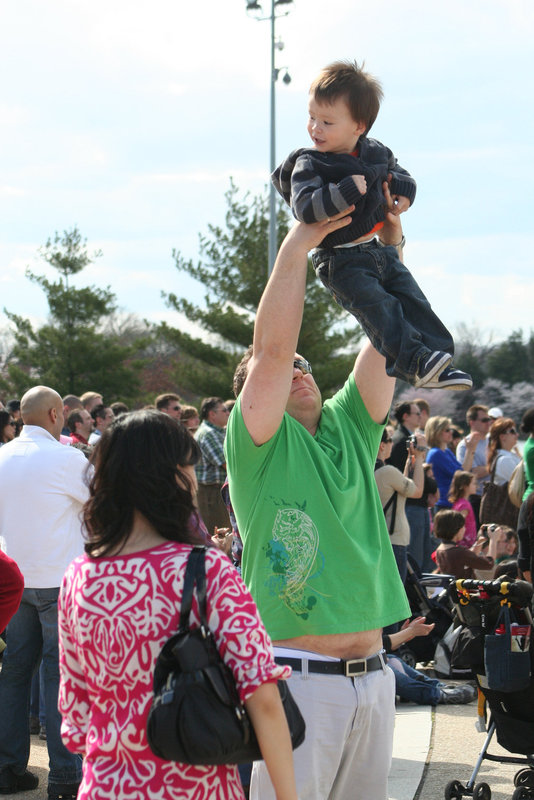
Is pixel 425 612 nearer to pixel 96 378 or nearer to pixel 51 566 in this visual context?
pixel 51 566

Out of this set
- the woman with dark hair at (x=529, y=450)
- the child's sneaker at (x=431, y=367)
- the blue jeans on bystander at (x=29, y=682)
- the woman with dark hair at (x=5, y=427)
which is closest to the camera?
the child's sneaker at (x=431, y=367)

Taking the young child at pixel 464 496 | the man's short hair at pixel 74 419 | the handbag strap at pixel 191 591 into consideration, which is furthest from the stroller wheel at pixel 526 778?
the young child at pixel 464 496

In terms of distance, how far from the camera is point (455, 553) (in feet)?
28.5

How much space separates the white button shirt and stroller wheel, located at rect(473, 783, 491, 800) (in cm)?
244

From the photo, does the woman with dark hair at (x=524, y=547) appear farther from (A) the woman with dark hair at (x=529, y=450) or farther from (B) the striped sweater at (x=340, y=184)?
(B) the striped sweater at (x=340, y=184)

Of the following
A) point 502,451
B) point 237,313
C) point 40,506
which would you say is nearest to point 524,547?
point 40,506

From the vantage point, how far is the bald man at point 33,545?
539 cm

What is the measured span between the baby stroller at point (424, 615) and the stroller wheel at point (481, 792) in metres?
3.14

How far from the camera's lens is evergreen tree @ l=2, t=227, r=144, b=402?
1283 inches

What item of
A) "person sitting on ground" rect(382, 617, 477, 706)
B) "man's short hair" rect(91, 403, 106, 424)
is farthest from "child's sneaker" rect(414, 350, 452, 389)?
"man's short hair" rect(91, 403, 106, 424)

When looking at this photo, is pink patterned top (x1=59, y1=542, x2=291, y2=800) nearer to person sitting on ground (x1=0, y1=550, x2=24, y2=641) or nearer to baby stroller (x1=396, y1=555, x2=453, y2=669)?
person sitting on ground (x1=0, y1=550, x2=24, y2=641)

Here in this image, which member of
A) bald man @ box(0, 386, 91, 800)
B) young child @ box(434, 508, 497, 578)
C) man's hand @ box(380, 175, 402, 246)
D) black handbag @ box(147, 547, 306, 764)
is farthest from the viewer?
young child @ box(434, 508, 497, 578)

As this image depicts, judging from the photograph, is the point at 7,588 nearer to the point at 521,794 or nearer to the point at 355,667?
the point at 355,667

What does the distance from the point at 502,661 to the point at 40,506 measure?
2.60 meters
